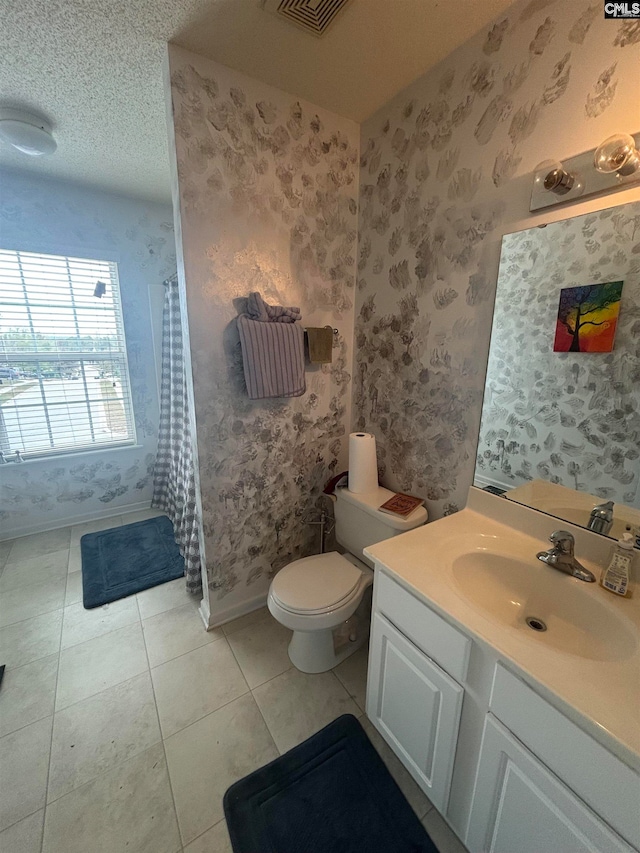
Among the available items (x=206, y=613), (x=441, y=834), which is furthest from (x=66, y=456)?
(x=441, y=834)

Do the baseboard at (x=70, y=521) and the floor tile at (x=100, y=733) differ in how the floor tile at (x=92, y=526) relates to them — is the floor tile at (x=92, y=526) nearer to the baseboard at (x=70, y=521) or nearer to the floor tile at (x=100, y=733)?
the baseboard at (x=70, y=521)

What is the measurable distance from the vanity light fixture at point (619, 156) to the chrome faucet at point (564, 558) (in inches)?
39.0

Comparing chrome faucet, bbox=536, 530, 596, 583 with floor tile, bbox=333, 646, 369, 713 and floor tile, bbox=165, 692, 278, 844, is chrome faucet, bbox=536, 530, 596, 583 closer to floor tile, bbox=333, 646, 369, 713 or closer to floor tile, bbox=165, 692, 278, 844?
floor tile, bbox=333, 646, 369, 713

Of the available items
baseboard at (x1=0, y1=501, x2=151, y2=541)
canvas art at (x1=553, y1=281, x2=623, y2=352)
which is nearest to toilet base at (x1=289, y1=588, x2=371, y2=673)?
canvas art at (x1=553, y1=281, x2=623, y2=352)

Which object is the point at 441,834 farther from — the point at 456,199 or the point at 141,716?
the point at 456,199

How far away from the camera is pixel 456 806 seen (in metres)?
0.96

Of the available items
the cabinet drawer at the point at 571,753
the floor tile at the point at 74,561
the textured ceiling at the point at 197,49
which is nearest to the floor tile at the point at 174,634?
the floor tile at the point at 74,561

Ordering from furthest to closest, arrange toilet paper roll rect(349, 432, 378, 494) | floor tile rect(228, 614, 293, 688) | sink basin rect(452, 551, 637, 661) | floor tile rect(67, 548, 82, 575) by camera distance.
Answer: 1. floor tile rect(67, 548, 82, 575)
2. toilet paper roll rect(349, 432, 378, 494)
3. floor tile rect(228, 614, 293, 688)
4. sink basin rect(452, 551, 637, 661)

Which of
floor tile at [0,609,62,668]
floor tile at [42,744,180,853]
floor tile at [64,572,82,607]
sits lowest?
floor tile at [42,744,180,853]

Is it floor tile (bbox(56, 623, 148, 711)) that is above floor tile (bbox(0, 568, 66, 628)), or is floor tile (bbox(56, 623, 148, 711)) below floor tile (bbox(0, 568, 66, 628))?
below

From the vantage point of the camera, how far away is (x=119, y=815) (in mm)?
1043

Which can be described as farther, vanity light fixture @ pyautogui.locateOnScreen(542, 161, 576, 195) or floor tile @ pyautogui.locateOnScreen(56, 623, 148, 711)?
floor tile @ pyautogui.locateOnScreen(56, 623, 148, 711)

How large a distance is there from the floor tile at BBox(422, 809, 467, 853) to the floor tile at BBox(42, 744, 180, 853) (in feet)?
2.46

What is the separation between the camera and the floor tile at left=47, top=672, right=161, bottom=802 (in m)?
1.15
